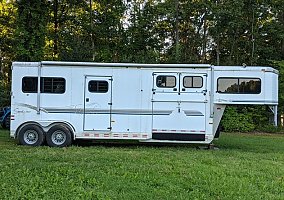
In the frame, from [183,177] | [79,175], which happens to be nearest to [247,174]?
[183,177]

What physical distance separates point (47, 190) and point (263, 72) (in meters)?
7.89

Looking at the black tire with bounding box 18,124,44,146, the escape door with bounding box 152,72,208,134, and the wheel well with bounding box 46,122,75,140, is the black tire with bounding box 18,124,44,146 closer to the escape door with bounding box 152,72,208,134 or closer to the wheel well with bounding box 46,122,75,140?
the wheel well with bounding box 46,122,75,140

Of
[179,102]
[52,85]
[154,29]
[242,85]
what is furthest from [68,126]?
[154,29]

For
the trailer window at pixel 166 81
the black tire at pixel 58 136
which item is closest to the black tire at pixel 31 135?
the black tire at pixel 58 136

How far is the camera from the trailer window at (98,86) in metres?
12.1

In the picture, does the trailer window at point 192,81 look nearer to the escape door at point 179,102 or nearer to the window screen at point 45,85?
the escape door at point 179,102

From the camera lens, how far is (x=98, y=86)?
12.1m

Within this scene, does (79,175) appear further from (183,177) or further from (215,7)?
(215,7)

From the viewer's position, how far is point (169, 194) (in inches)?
231

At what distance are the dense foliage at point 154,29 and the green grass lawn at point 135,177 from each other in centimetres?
1511

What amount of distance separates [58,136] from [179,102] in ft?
12.1

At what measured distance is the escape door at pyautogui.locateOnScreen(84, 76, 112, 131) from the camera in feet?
39.4

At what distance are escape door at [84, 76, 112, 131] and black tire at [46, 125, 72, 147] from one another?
59 cm

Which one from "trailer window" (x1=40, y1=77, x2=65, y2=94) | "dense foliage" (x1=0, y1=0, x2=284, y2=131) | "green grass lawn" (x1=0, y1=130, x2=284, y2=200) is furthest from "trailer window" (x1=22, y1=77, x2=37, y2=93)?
"dense foliage" (x1=0, y1=0, x2=284, y2=131)
